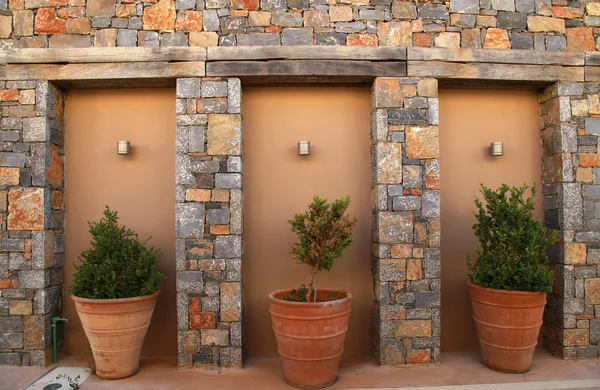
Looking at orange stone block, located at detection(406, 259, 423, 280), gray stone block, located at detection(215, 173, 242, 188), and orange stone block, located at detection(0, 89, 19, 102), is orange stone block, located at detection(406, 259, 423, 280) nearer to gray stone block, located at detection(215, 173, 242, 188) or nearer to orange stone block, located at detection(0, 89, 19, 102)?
gray stone block, located at detection(215, 173, 242, 188)

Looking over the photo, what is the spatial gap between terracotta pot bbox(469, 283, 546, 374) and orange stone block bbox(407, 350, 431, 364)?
19.6 inches

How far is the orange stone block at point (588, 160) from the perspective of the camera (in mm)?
3744

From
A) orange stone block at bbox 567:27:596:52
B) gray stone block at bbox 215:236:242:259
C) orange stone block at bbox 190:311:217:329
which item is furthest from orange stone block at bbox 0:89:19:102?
orange stone block at bbox 567:27:596:52

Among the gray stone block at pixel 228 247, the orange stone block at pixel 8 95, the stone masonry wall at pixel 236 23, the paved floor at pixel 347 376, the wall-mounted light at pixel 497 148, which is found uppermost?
the stone masonry wall at pixel 236 23

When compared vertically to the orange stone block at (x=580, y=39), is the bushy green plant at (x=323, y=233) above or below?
below

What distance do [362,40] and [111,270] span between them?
2.83 m

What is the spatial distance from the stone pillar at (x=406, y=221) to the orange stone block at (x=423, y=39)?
1.08 ft

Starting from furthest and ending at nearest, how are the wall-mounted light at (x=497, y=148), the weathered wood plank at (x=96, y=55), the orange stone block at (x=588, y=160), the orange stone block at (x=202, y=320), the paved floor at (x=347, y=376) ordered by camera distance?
the wall-mounted light at (x=497, y=148) < the orange stone block at (x=588, y=160) < the weathered wood plank at (x=96, y=55) < the orange stone block at (x=202, y=320) < the paved floor at (x=347, y=376)

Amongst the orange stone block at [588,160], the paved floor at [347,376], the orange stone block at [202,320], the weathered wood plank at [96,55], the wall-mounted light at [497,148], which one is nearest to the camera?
the paved floor at [347,376]

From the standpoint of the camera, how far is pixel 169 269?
385cm

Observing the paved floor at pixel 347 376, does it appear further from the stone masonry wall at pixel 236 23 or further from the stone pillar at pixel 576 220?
the stone masonry wall at pixel 236 23

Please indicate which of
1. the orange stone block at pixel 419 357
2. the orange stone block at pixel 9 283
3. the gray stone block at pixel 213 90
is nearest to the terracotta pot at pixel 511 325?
the orange stone block at pixel 419 357

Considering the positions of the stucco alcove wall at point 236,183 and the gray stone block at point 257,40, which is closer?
the stucco alcove wall at point 236,183

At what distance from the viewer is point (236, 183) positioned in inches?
140
